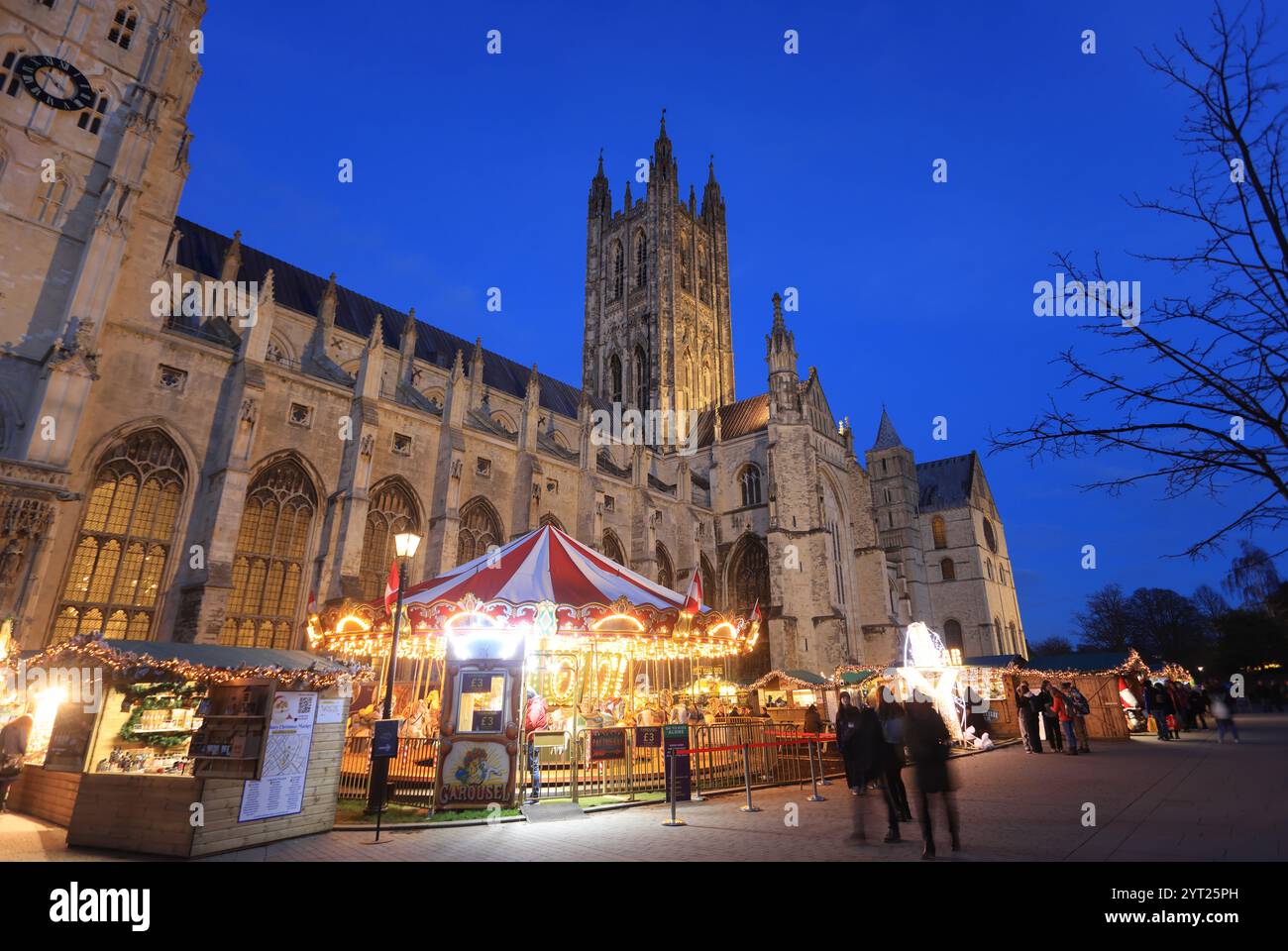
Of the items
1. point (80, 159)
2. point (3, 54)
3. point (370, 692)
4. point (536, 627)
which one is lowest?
point (370, 692)

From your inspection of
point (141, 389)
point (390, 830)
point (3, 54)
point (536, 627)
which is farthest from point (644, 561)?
point (3, 54)

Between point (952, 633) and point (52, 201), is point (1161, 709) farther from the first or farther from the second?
point (52, 201)

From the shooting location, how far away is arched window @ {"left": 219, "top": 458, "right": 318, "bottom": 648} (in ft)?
63.0

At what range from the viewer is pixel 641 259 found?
52.2m

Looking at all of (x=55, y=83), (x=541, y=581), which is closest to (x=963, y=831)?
(x=541, y=581)

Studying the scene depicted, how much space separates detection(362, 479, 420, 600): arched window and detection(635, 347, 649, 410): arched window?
2562 centimetres

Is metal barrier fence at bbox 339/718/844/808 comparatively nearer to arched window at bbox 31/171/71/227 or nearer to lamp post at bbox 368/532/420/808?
lamp post at bbox 368/532/420/808

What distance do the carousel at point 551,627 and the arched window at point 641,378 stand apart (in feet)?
101

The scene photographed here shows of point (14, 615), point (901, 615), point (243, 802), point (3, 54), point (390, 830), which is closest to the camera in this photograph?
point (243, 802)

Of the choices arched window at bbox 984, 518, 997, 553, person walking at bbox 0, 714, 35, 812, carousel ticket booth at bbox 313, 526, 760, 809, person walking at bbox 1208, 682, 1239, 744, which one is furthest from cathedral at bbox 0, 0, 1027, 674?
arched window at bbox 984, 518, 997, 553

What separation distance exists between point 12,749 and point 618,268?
165 feet

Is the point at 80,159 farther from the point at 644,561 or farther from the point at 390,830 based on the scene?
the point at 644,561
